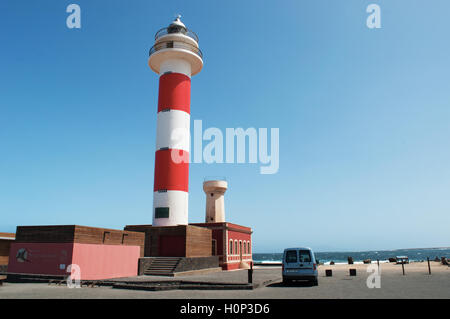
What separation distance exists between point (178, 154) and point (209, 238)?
8693 mm

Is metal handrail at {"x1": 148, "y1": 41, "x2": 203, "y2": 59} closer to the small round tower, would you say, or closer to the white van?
the small round tower

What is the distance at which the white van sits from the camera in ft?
54.4

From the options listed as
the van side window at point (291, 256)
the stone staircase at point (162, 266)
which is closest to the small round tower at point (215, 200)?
the stone staircase at point (162, 266)

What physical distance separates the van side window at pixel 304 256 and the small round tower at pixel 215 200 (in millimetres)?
24714

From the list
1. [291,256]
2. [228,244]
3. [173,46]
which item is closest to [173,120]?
[173,46]

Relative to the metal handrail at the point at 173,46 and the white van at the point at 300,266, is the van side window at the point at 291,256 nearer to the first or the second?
the white van at the point at 300,266

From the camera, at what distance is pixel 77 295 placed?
13078mm

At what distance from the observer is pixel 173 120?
100ft

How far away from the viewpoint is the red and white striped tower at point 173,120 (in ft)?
96.5

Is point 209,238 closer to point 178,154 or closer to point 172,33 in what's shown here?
point 178,154

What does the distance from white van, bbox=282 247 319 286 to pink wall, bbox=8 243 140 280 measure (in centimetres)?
1080

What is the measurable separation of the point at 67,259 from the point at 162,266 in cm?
740

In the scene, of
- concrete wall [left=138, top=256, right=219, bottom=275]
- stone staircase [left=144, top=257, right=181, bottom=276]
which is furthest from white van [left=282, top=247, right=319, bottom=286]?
concrete wall [left=138, top=256, right=219, bottom=275]
